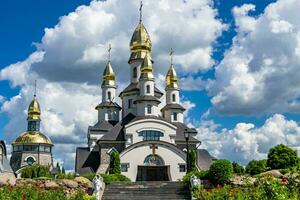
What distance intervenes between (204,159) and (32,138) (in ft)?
91.0

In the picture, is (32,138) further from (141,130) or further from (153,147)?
(153,147)

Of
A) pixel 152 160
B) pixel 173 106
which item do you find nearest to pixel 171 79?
pixel 173 106

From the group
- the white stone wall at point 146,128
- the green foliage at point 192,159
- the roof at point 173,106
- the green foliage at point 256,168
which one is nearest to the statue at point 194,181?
the green foliage at point 256,168

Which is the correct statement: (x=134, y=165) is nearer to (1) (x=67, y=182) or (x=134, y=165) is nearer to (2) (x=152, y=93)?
(2) (x=152, y=93)

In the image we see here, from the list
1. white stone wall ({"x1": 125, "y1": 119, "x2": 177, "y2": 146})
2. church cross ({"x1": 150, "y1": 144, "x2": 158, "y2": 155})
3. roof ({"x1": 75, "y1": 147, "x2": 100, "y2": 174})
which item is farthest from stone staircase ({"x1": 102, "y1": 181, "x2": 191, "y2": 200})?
roof ({"x1": 75, "y1": 147, "x2": 100, "y2": 174})

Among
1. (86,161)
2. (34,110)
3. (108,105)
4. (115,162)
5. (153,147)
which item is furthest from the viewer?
(34,110)

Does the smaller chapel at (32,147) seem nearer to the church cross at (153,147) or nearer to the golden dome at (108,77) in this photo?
the golden dome at (108,77)

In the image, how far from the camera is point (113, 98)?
53156 mm

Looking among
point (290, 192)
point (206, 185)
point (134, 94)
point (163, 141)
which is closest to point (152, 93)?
point (134, 94)

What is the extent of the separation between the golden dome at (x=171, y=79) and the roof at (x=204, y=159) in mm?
9070

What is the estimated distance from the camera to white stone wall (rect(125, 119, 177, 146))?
140 feet

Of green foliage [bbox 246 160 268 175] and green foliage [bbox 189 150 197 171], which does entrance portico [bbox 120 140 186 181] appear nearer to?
green foliage [bbox 189 150 197 171]

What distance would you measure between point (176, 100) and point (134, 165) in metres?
14.6

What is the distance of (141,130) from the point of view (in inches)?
1679
